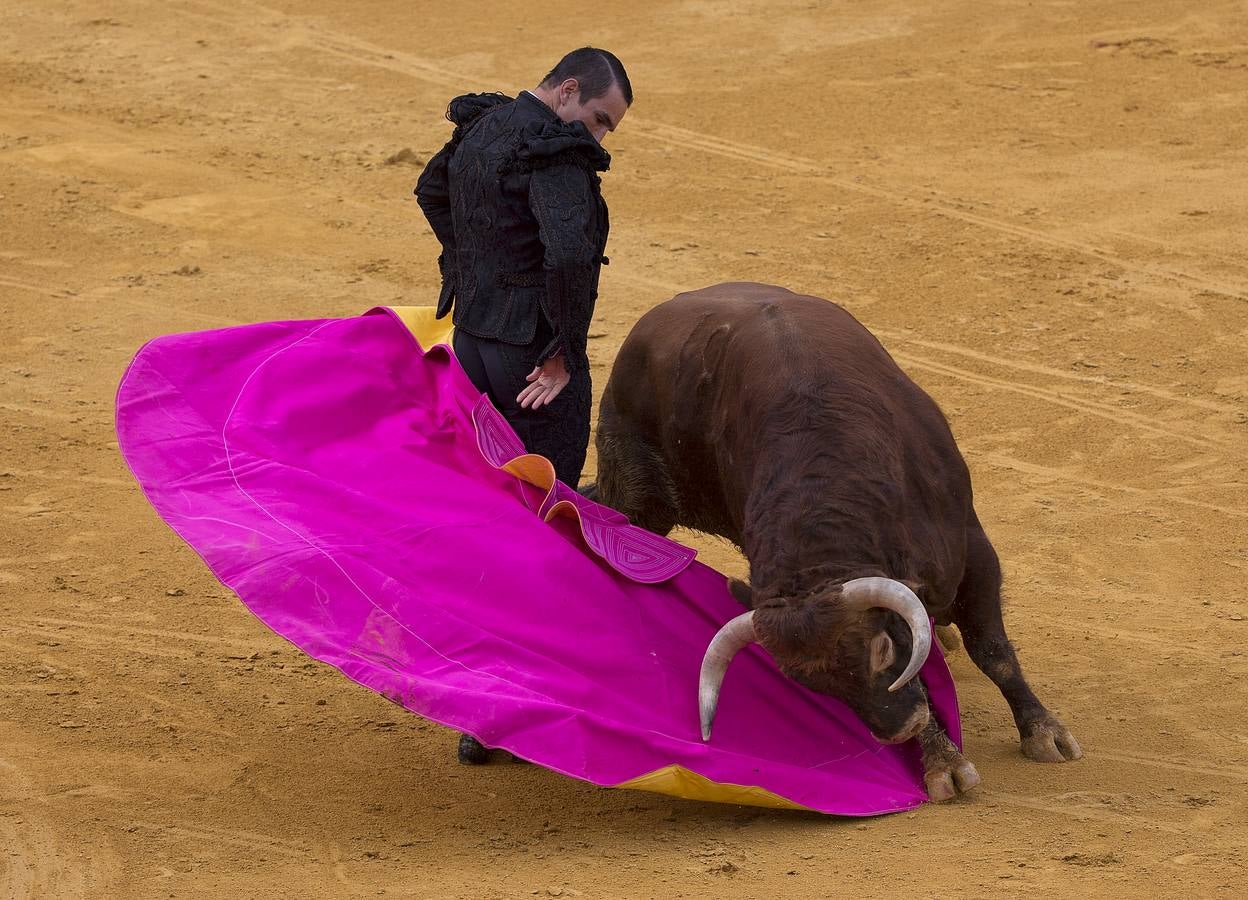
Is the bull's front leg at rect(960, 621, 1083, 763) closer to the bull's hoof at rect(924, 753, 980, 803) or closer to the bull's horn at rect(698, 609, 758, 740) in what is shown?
the bull's hoof at rect(924, 753, 980, 803)

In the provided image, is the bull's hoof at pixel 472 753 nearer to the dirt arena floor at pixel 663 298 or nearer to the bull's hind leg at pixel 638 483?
the dirt arena floor at pixel 663 298

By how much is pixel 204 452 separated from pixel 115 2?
39.4ft

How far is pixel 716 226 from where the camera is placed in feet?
35.9

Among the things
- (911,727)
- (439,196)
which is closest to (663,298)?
(439,196)

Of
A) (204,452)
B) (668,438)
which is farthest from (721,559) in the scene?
(204,452)

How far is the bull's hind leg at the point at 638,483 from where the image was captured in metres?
5.94

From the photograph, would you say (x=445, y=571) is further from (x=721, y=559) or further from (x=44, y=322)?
(x=44, y=322)

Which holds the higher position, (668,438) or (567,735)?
(668,438)

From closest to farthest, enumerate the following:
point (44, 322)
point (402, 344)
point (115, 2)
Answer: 1. point (402, 344)
2. point (44, 322)
3. point (115, 2)

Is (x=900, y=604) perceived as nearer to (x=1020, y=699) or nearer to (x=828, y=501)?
(x=828, y=501)

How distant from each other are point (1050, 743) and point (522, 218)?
7.17ft

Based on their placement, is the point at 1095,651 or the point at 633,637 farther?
the point at 1095,651

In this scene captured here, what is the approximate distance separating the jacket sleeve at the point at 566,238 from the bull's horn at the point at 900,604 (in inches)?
47.0

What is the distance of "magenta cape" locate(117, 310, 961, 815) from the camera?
15.3ft
